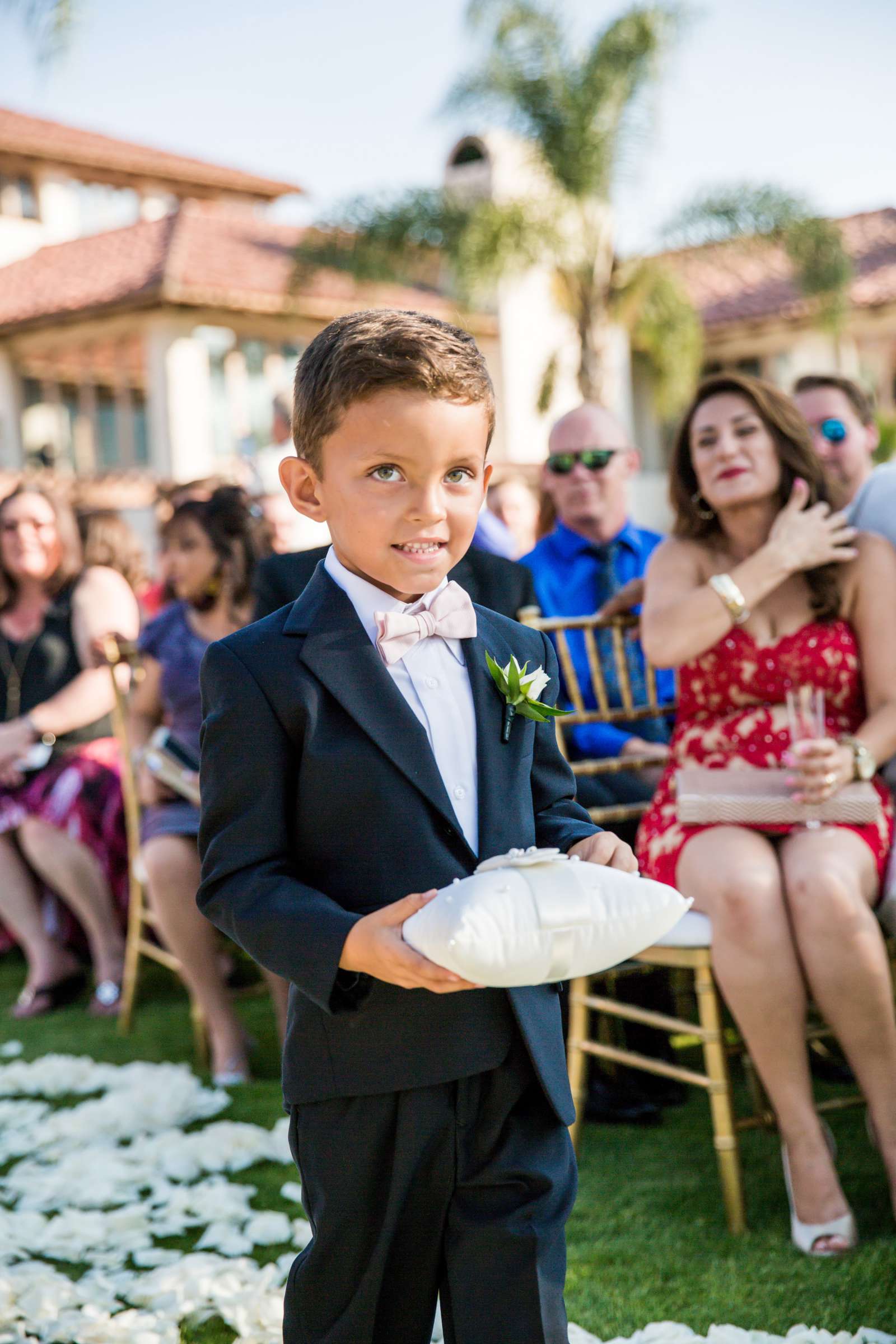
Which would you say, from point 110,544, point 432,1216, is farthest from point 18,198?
point 432,1216

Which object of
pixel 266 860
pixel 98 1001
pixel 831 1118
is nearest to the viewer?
pixel 266 860

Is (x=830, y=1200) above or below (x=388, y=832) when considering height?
below

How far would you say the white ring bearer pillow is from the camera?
1.33m

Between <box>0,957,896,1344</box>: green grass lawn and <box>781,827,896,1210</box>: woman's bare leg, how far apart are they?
0.26 metres

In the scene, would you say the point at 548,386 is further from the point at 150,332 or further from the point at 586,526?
the point at 586,526

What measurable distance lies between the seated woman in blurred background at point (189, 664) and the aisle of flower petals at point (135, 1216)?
46 centimetres

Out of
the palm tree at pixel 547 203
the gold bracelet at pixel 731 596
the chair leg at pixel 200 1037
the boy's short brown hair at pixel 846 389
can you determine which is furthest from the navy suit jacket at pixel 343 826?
the palm tree at pixel 547 203

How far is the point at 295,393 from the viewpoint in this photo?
1.63 metres

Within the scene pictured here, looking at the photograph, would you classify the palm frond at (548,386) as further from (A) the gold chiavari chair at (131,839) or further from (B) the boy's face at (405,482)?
(B) the boy's face at (405,482)

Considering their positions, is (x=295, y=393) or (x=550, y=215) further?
(x=550, y=215)

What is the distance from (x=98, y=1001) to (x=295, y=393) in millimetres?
4349

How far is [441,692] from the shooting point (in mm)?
1644

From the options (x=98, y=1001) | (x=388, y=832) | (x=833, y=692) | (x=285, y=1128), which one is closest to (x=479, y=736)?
(x=388, y=832)

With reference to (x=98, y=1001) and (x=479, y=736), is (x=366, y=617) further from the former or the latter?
(x=98, y=1001)
